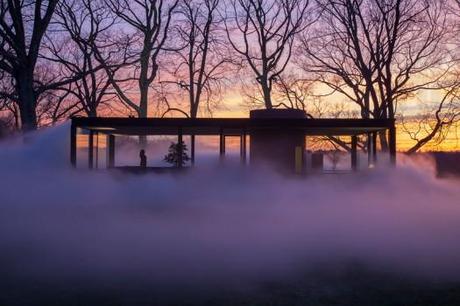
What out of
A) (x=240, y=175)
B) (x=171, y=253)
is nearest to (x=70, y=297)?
(x=171, y=253)

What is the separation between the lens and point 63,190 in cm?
1842

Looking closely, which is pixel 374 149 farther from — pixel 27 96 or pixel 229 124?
pixel 27 96

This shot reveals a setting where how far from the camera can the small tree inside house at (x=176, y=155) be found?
27.5 meters

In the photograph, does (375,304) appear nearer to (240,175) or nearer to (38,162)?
(38,162)

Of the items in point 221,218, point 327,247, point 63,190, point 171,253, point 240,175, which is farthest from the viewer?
point 240,175

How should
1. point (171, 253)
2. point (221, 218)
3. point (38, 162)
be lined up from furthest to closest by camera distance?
point (38, 162)
point (221, 218)
point (171, 253)

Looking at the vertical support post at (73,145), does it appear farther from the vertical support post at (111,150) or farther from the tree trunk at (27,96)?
the vertical support post at (111,150)

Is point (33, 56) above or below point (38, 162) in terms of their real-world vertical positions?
above

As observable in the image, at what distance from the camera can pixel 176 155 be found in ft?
93.0

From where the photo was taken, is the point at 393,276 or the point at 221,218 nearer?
the point at 393,276

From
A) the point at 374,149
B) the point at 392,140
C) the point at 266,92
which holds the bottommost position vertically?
the point at 374,149

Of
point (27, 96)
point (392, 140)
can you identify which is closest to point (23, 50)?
point (27, 96)

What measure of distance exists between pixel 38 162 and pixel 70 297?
11528 mm

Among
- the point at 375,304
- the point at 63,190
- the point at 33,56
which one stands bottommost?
the point at 375,304
